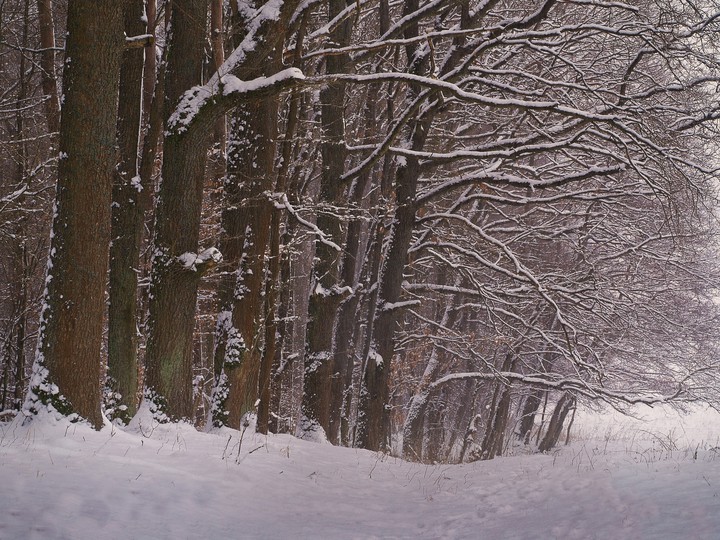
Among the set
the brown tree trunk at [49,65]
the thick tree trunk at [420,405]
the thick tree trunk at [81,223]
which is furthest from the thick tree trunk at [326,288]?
the thick tree trunk at [420,405]

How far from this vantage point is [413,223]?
12.0 m

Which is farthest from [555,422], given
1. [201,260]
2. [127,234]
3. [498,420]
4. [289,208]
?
[201,260]

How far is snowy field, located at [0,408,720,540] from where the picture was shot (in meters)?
4.02

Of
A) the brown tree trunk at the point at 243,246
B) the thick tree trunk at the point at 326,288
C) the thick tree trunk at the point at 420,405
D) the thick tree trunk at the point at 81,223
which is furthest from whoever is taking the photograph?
the thick tree trunk at the point at 420,405

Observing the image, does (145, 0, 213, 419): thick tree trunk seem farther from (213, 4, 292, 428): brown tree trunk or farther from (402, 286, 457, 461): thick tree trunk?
(402, 286, 457, 461): thick tree trunk

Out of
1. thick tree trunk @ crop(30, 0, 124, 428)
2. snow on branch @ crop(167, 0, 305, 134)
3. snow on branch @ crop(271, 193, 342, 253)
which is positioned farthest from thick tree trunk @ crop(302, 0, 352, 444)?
thick tree trunk @ crop(30, 0, 124, 428)

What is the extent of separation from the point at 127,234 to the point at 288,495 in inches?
204

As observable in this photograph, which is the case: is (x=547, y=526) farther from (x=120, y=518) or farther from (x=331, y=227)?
(x=331, y=227)

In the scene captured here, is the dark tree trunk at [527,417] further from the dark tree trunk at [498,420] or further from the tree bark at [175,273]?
the tree bark at [175,273]

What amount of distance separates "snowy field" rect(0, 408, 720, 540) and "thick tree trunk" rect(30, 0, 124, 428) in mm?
422

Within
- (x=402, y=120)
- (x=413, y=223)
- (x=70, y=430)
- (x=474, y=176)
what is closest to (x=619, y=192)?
(x=474, y=176)

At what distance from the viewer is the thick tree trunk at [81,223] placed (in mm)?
5578

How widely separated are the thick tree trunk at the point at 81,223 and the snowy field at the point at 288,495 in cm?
42

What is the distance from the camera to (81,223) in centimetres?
565
